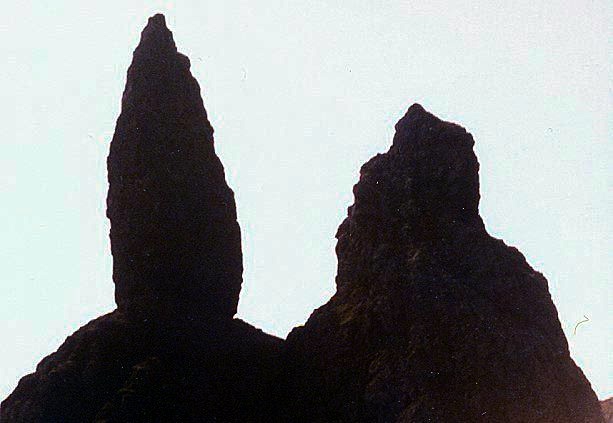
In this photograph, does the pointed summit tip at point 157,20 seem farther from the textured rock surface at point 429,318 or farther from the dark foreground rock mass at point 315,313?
the textured rock surface at point 429,318

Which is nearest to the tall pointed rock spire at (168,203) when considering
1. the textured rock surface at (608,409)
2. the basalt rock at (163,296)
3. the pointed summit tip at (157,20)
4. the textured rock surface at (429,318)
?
the basalt rock at (163,296)

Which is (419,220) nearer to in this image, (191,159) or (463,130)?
(463,130)

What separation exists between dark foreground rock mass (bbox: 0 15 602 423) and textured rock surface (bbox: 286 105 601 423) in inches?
3.0

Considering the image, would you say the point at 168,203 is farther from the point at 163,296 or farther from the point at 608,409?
the point at 608,409

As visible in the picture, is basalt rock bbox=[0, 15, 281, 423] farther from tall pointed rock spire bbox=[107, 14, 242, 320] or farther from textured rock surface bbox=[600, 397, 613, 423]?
textured rock surface bbox=[600, 397, 613, 423]

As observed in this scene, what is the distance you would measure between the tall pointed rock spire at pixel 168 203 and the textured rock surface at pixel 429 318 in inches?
245

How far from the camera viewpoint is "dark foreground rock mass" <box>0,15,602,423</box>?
110 feet

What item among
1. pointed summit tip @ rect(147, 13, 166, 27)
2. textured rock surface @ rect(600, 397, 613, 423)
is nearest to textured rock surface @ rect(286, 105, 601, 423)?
pointed summit tip @ rect(147, 13, 166, 27)

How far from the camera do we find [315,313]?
1634 inches

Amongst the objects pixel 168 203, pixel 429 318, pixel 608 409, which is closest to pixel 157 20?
pixel 168 203

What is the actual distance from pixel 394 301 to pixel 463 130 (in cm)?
1068

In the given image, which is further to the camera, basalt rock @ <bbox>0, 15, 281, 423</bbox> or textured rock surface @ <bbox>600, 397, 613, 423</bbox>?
textured rock surface @ <bbox>600, 397, 613, 423</bbox>

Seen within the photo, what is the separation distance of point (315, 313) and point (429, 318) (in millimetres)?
8568

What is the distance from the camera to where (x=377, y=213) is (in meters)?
40.1
